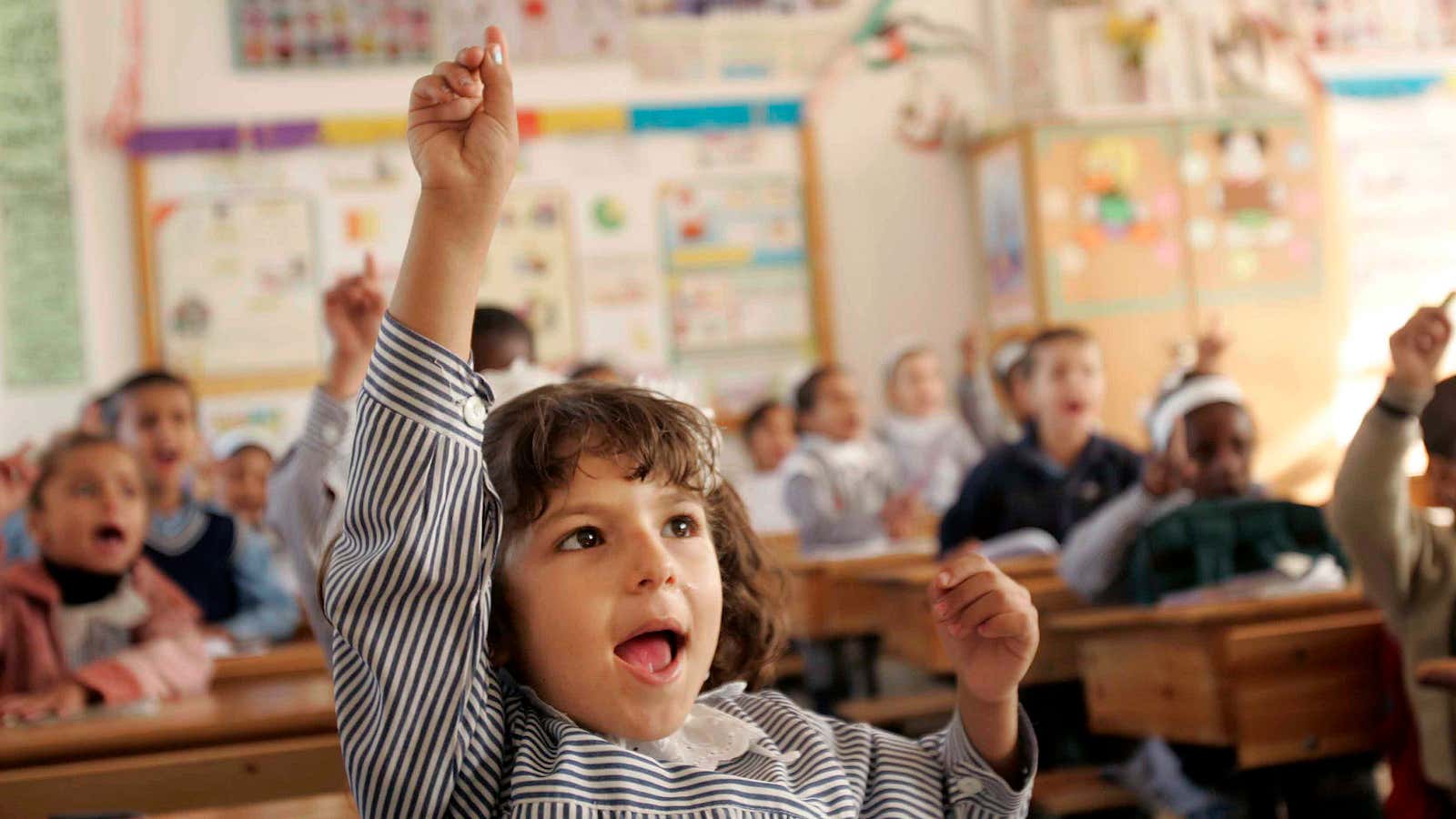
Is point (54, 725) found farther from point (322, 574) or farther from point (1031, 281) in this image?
point (1031, 281)

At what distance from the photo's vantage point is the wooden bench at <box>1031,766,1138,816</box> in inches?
105

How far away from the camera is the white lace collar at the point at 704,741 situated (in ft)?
3.50

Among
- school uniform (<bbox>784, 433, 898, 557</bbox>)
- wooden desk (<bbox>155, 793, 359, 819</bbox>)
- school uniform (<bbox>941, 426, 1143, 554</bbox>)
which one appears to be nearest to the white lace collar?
wooden desk (<bbox>155, 793, 359, 819</bbox>)

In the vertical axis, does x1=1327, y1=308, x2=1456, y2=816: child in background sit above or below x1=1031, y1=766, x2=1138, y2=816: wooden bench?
above

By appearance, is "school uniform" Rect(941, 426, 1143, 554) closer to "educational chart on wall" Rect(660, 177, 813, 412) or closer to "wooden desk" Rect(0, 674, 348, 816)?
"wooden desk" Rect(0, 674, 348, 816)

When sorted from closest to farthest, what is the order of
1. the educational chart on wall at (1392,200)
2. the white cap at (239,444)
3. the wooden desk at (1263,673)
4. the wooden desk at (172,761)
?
the wooden desk at (172,761) → the wooden desk at (1263,673) → the white cap at (239,444) → the educational chart on wall at (1392,200)

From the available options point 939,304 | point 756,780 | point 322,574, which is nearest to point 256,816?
point 322,574

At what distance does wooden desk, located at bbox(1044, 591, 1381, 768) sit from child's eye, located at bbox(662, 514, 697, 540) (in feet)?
4.65

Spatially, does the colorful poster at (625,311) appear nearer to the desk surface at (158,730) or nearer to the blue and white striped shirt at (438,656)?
the desk surface at (158,730)

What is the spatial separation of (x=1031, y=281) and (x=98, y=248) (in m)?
4.03

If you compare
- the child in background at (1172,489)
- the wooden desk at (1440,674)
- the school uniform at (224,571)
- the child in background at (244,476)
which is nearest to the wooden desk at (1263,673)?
the child in background at (1172,489)

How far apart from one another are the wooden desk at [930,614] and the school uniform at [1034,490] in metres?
0.29

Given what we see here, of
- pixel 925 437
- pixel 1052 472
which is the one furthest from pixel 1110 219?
pixel 1052 472

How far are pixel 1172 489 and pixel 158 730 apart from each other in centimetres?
205
